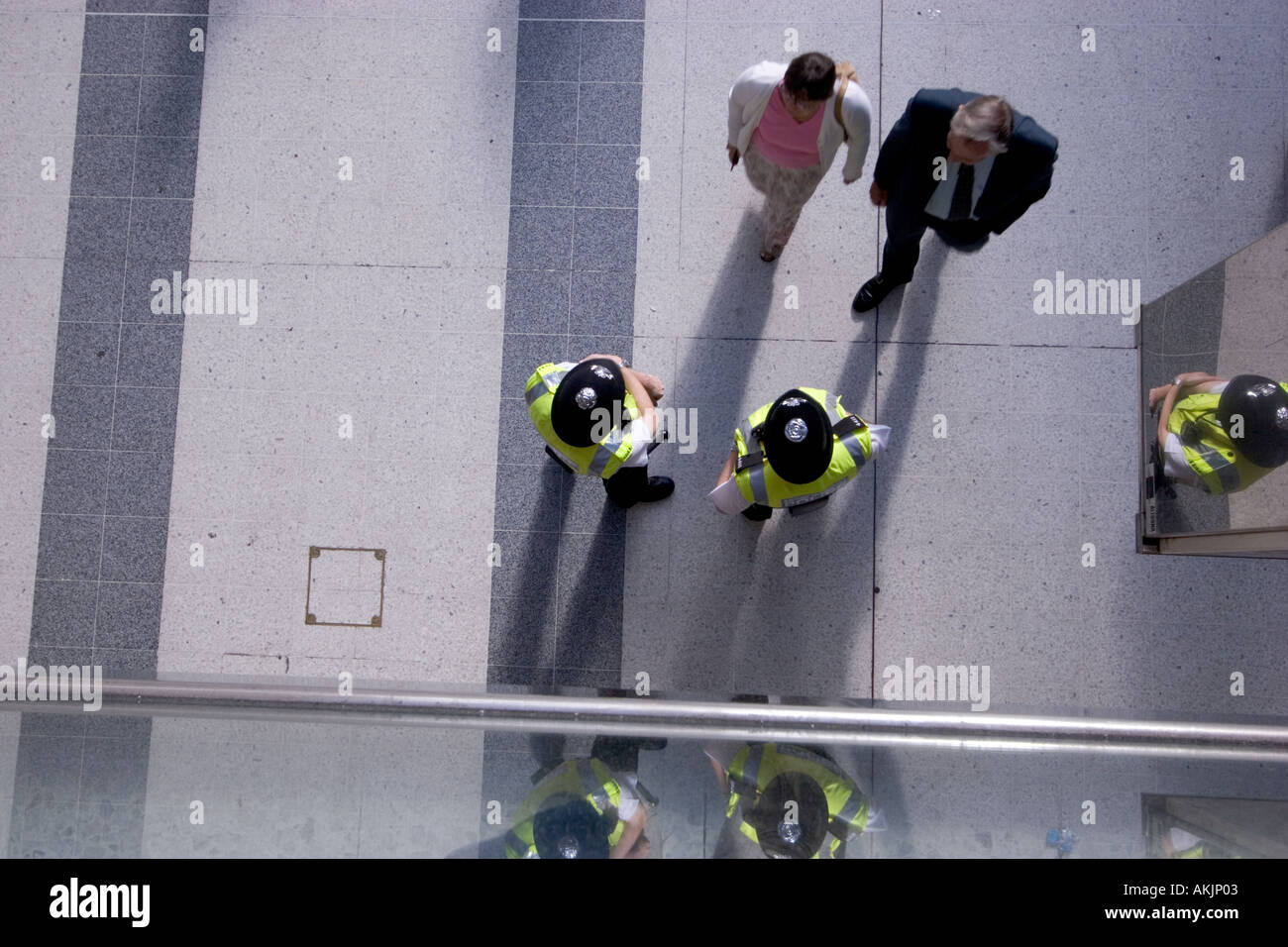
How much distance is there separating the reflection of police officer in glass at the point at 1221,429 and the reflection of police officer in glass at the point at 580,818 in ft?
8.34

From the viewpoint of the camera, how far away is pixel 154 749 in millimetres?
2887

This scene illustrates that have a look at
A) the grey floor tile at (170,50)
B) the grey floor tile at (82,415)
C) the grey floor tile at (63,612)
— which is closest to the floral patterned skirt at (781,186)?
the grey floor tile at (170,50)

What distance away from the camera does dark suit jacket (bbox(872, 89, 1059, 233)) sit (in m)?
3.14

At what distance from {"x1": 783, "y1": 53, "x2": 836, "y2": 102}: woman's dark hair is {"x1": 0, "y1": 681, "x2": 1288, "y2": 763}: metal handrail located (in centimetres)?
226

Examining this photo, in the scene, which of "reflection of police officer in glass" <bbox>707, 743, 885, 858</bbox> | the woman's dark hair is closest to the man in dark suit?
the woman's dark hair

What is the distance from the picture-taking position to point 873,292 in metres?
4.12

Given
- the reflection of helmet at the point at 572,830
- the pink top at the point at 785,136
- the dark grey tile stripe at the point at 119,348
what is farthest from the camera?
the dark grey tile stripe at the point at 119,348

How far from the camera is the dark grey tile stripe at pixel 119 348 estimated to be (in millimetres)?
4180

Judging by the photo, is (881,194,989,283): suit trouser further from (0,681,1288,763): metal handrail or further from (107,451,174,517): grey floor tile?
(107,451,174,517): grey floor tile

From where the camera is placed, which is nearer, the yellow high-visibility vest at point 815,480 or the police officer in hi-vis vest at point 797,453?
the police officer in hi-vis vest at point 797,453

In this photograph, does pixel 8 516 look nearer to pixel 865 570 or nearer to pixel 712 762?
pixel 712 762

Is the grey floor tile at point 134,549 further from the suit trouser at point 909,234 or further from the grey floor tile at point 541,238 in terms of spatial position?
the suit trouser at point 909,234
